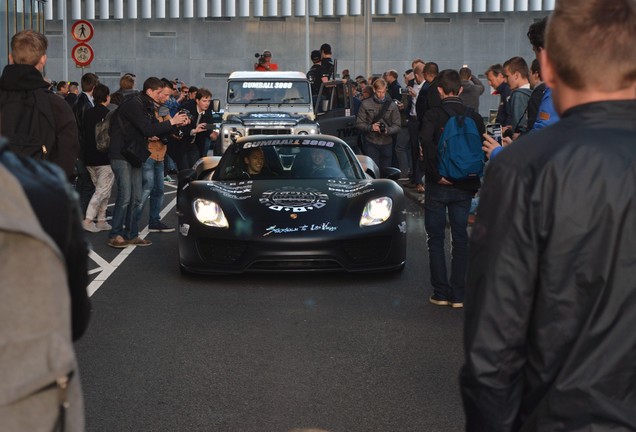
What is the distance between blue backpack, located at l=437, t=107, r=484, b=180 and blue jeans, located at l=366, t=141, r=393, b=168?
9341 millimetres

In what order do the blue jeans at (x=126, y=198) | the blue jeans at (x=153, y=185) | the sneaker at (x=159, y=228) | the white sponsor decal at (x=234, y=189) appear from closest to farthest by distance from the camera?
1. the white sponsor decal at (x=234, y=189)
2. the blue jeans at (x=126, y=198)
3. the blue jeans at (x=153, y=185)
4. the sneaker at (x=159, y=228)

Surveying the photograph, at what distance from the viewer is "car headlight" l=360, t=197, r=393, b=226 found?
32.3ft

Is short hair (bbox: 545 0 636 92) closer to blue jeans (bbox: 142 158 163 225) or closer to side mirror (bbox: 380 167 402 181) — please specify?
side mirror (bbox: 380 167 402 181)

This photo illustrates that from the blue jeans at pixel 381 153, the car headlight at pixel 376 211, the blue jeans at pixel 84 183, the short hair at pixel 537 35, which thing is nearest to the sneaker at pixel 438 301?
the car headlight at pixel 376 211

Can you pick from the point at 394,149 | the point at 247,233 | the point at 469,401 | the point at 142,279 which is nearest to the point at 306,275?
the point at 247,233

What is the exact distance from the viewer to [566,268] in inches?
99.9

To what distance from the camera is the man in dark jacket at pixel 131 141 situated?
12.2m

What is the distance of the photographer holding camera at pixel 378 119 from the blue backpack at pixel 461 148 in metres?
9.05

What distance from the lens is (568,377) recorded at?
2.51 metres

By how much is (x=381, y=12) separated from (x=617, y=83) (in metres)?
50.1

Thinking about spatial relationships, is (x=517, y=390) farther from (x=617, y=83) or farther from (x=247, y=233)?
(x=247, y=233)

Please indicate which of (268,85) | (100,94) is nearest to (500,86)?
(100,94)

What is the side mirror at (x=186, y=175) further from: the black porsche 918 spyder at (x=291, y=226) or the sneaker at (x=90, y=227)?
the sneaker at (x=90, y=227)

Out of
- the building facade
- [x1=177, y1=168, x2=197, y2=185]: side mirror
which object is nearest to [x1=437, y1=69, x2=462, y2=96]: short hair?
[x1=177, y1=168, x2=197, y2=185]: side mirror
